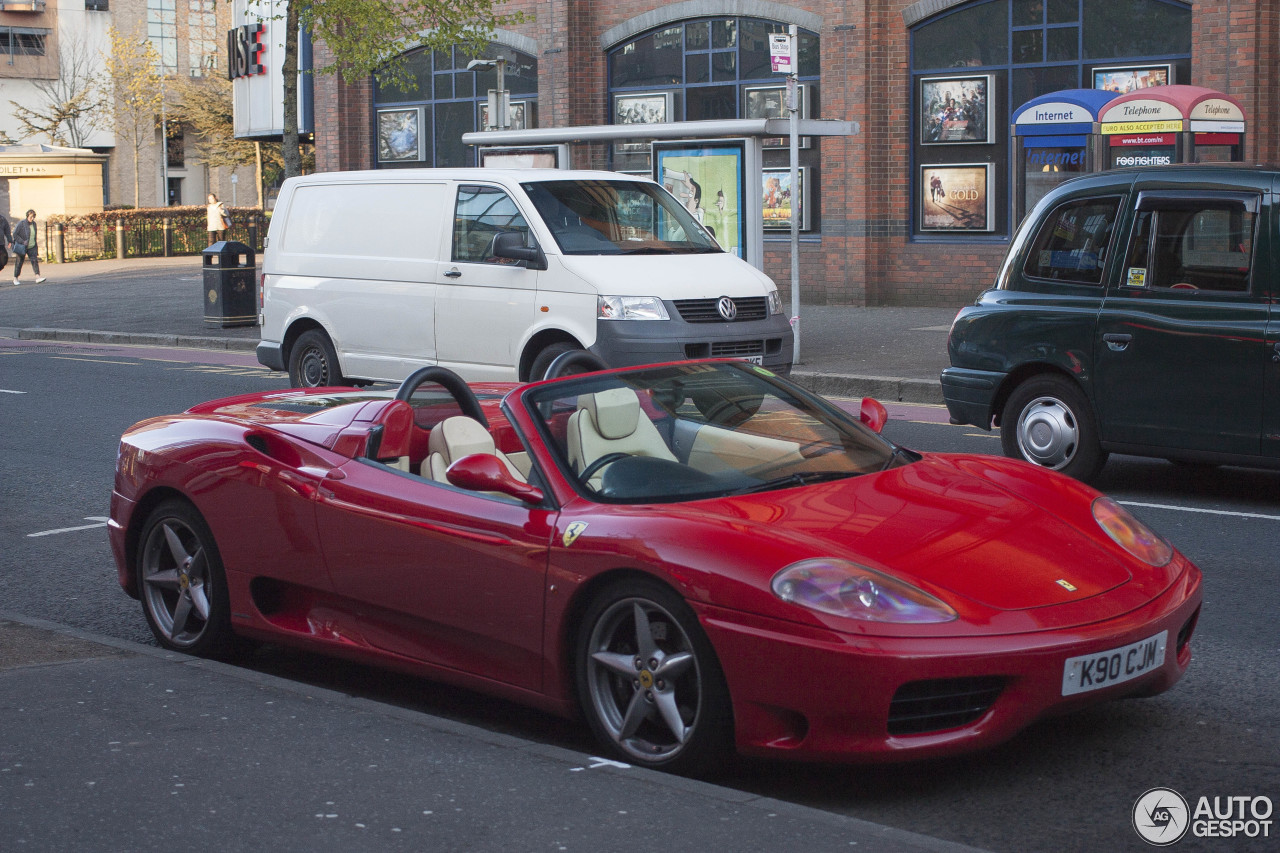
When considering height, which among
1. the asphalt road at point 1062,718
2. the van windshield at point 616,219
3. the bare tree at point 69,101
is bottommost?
the asphalt road at point 1062,718

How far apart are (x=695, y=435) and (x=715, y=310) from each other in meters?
6.65

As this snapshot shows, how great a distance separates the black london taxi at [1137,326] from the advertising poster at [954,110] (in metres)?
13.1

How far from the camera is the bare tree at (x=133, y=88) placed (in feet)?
198

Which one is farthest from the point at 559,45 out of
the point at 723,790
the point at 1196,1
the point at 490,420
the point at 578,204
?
the point at 723,790

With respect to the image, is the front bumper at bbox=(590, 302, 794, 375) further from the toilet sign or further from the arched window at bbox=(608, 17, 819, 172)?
the arched window at bbox=(608, 17, 819, 172)

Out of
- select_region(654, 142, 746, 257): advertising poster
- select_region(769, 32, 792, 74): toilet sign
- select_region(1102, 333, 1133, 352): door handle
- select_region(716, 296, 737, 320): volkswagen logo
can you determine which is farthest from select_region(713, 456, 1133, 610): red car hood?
select_region(654, 142, 746, 257): advertising poster

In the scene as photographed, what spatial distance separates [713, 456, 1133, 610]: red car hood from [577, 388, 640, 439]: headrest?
0.57 meters

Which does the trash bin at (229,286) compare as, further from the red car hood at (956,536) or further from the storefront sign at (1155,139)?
the red car hood at (956,536)

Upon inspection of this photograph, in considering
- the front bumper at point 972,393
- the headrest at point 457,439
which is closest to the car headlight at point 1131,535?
the headrest at point 457,439

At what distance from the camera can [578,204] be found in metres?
12.0

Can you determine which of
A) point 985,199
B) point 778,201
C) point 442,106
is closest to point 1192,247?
point 985,199

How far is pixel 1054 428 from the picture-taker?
8789mm

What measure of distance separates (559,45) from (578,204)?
14.2 meters

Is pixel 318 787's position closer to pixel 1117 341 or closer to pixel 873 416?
pixel 873 416
